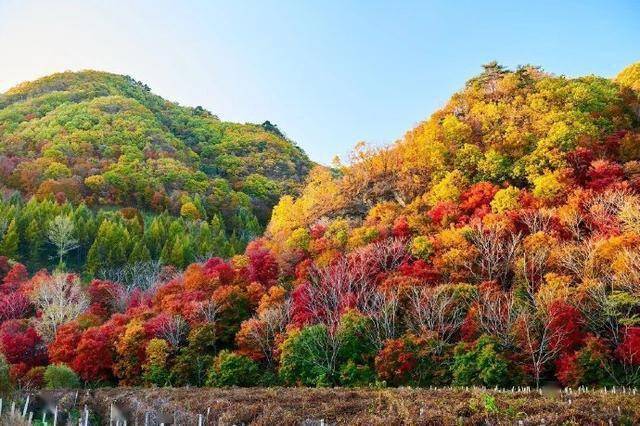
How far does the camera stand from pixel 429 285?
114ft

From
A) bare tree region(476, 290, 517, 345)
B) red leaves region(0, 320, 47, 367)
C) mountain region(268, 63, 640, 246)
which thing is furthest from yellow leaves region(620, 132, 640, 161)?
red leaves region(0, 320, 47, 367)

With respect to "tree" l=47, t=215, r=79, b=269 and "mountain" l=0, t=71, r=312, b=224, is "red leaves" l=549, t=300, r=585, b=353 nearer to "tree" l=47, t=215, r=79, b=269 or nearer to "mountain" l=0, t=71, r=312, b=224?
"tree" l=47, t=215, r=79, b=269

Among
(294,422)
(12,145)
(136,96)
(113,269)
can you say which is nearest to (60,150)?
(12,145)

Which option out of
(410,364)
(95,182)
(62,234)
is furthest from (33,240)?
(410,364)

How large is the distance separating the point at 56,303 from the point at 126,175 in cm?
5463

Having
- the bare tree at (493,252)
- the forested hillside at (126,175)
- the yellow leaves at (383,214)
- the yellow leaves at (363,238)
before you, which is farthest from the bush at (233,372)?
the forested hillside at (126,175)

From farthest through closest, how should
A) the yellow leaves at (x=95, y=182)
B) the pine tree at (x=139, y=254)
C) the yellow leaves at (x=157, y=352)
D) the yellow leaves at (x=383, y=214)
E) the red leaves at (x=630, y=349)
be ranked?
the yellow leaves at (x=95, y=182) < the pine tree at (x=139, y=254) < the yellow leaves at (x=383, y=214) < the yellow leaves at (x=157, y=352) < the red leaves at (x=630, y=349)

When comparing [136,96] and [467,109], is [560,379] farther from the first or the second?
[136,96]

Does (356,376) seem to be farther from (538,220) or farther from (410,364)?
(538,220)

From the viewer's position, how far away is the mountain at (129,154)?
91775 millimetres

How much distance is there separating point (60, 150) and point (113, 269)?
1876 inches

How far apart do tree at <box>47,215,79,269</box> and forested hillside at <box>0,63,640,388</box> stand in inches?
400

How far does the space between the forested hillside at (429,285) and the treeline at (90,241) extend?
10013mm

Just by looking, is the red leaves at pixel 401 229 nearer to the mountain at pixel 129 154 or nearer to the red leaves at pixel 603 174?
the red leaves at pixel 603 174
